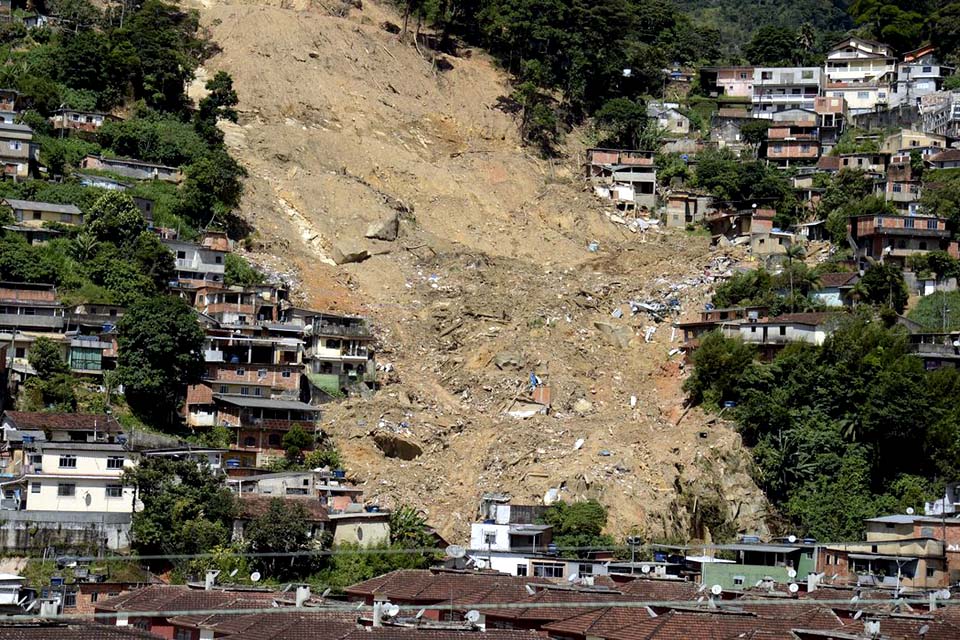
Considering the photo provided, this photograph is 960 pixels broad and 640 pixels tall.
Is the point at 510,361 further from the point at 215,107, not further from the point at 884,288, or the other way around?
Result: the point at 215,107

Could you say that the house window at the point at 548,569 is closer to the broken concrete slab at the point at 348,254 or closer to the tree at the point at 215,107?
the broken concrete slab at the point at 348,254

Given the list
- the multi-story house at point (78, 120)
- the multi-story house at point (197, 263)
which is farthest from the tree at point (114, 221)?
the multi-story house at point (78, 120)

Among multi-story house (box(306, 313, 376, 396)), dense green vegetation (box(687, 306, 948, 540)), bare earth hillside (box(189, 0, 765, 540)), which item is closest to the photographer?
bare earth hillside (box(189, 0, 765, 540))

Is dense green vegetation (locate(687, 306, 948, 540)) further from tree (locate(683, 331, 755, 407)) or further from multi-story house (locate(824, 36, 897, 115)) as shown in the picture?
multi-story house (locate(824, 36, 897, 115))

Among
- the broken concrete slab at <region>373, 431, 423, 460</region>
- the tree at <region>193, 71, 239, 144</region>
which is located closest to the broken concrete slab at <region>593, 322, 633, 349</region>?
the broken concrete slab at <region>373, 431, 423, 460</region>

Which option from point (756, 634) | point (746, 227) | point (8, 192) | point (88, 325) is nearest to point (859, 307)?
point (746, 227)

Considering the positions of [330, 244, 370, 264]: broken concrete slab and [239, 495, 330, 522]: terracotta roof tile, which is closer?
[239, 495, 330, 522]: terracotta roof tile

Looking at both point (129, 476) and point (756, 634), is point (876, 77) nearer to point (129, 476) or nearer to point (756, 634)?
point (129, 476)
